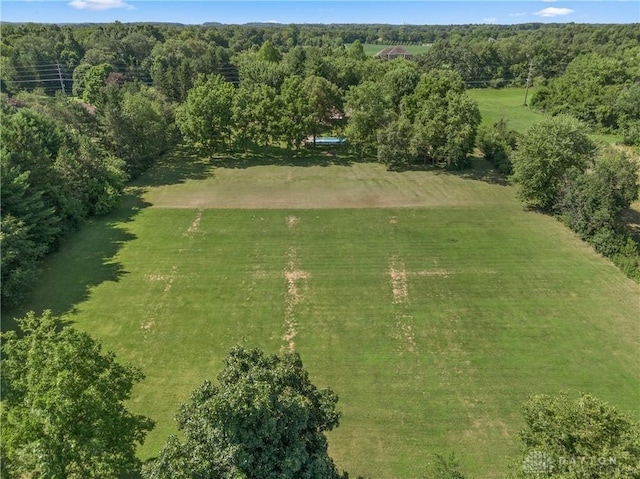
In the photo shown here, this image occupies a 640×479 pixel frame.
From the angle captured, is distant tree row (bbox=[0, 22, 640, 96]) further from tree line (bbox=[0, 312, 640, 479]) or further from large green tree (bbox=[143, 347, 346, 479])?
large green tree (bbox=[143, 347, 346, 479])

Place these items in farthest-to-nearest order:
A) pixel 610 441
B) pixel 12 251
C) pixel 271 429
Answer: pixel 12 251 < pixel 610 441 < pixel 271 429

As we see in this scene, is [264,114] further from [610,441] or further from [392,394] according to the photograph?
[610,441]

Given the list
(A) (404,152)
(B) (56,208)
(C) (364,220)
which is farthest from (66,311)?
(A) (404,152)

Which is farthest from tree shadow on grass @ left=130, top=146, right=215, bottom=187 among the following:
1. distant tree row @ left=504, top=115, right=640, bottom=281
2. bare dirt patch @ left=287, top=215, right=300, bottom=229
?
distant tree row @ left=504, top=115, right=640, bottom=281

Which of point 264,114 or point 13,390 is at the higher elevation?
point 264,114

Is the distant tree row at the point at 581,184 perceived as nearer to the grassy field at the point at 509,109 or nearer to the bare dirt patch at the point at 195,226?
the bare dirt patch at the point at 195,226

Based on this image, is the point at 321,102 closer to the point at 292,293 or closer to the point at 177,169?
the point at 177,169

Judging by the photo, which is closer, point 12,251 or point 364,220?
point 12,251

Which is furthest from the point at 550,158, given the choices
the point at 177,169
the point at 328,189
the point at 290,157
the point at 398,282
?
the point at 177,169
